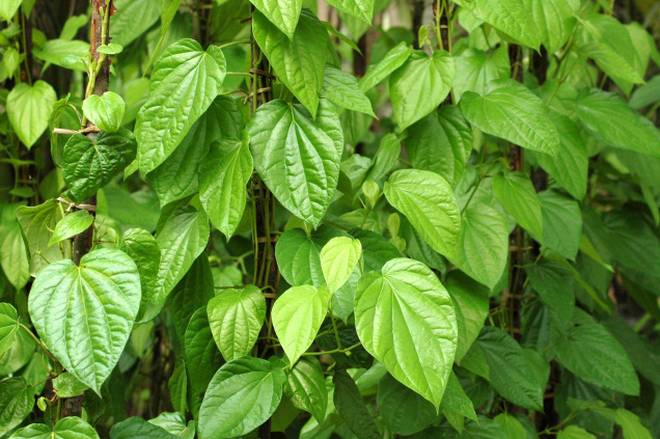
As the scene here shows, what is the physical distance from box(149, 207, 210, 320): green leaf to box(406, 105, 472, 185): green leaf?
299 millimetres

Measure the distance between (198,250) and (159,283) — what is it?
0.06 m

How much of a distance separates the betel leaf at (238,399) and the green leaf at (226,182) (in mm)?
163

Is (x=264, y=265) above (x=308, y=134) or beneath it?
beneath

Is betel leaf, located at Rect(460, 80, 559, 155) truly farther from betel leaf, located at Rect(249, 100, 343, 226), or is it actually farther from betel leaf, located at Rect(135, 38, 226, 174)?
betel leaf, located at Rect(135, 38, 226, 174)

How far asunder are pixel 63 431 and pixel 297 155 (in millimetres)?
389

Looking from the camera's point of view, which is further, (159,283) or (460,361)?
(460,361)

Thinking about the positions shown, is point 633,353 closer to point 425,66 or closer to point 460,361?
point 460,361

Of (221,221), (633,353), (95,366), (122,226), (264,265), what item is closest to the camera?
(95,366)

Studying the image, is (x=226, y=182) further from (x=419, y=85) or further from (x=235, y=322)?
(x=419, y=85)

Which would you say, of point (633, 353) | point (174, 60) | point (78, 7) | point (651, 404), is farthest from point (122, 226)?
point (651, 404)

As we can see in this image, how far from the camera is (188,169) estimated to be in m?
1.01

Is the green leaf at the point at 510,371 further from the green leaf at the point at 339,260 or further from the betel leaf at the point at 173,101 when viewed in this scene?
the betel leaf at the point at 173,101

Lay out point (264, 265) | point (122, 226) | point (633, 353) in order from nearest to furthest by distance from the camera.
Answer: point (264, 265) < point (122, 226) < point (633, 353)

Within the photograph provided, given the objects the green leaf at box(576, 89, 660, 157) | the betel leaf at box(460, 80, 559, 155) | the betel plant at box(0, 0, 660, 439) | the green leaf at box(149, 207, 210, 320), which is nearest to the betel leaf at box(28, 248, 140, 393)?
the betel plant at box(0, 0, 660, 439)
